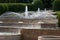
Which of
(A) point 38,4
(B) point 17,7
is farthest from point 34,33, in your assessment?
(A) point 38,4

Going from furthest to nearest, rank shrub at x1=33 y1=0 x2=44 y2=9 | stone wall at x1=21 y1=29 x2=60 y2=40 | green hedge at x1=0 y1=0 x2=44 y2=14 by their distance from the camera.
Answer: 1. shrub at x1=33 y1=0 x2=44 y2=9
2. green hedge at x1=0 y1=0 x2=44 y2=14
3. stone wall at x1=21 y1=29 x2=60 y2=40

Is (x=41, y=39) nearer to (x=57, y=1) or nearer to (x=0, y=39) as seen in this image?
(x=0, y=39)

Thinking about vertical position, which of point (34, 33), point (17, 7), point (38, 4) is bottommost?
point (34, 33)

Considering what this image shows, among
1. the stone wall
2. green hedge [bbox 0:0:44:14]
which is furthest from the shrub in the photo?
the stone wall

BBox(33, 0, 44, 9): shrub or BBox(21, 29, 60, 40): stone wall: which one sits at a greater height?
BBox(33, 0, 44, 9): shrub

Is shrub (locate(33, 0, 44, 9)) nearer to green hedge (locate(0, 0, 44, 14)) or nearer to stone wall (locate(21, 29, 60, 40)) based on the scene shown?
green hedge (locate(0, 0, 44, 14))

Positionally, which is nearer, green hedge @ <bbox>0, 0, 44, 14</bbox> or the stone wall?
the stone wall

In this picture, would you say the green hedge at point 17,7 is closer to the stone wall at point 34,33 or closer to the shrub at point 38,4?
the shrub at point 38,4

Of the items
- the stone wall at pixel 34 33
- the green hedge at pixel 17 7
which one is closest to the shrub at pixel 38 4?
the green hedge at pixel 17 7

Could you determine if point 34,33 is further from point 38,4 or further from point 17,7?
point 38,4

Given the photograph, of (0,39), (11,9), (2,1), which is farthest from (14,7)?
(0,39)

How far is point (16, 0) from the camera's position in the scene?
2028cm

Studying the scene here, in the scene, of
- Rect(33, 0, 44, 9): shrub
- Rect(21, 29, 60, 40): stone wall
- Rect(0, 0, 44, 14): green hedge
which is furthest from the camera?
Rect(33, 0, 44, 9): shrub

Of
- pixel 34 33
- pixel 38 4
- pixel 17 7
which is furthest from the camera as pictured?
pixel 38 4
